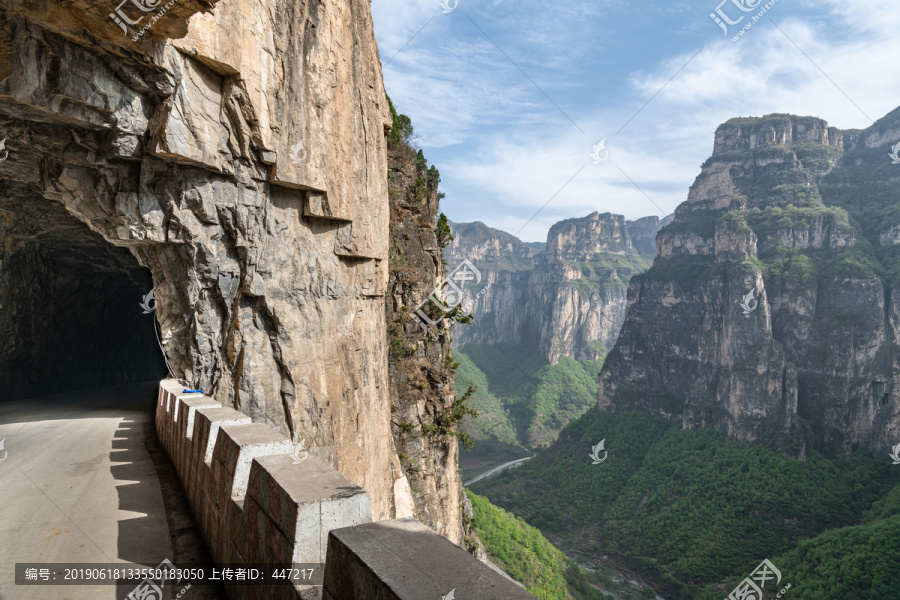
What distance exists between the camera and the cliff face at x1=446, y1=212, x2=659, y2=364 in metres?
151

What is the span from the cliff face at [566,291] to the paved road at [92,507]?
143264 millimetres

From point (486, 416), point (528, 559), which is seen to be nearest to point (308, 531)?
point (528, 559)

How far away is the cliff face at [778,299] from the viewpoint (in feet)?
220

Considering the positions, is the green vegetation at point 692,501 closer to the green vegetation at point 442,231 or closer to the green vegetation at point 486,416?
the green vegetation at point 486,416

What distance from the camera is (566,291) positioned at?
150 metres

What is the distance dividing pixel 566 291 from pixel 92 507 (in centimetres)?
15007

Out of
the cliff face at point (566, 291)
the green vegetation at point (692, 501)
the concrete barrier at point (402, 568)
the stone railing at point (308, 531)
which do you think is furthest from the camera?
the cliff face at point (566, 291)

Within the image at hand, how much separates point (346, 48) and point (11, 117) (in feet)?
25.0

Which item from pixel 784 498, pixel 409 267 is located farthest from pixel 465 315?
pixel 784 498

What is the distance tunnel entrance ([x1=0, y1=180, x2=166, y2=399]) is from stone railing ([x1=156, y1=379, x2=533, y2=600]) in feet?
45.7

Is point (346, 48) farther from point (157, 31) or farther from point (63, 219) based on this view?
point (63, 219)

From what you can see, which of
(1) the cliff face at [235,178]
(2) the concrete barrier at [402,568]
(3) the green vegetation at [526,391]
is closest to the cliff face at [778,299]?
(3) the green vegetation at [526,391]

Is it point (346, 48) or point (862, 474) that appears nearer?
point (346, 48)

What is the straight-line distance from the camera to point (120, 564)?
183 inches
